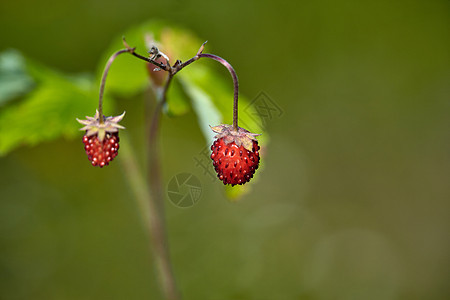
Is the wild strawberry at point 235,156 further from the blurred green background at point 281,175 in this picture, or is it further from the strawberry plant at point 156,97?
the blurred green background at point 281,175

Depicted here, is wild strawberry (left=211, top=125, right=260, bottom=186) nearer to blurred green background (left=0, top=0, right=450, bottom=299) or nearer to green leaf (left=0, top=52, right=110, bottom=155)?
green leaf (left=0, top=52, right=110, bottom=155)

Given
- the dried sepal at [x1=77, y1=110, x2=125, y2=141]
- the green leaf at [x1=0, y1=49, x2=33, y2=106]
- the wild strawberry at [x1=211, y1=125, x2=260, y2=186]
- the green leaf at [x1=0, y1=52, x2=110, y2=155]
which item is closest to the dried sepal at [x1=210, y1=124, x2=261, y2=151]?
the wild strawberry at [x1=211, y1=125, x2=260, y2=186]

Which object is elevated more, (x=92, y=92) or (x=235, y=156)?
(x=92, y=92)

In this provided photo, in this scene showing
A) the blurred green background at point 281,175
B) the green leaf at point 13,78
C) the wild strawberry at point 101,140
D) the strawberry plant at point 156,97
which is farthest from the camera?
the blurred green background at point 281,175

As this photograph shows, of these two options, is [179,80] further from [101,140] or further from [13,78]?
[13,78]

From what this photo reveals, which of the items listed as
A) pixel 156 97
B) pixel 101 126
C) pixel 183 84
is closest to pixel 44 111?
pixel 156 97

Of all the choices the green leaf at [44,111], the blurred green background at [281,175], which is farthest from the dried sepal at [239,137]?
the blurred green background at [281,175]

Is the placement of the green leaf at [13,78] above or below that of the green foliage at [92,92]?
above
